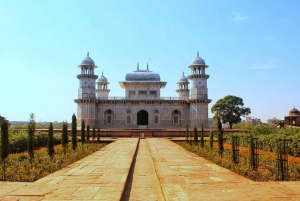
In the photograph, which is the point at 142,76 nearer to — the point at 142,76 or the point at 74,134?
the point at 142,76

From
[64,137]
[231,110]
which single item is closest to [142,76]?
[231,110]

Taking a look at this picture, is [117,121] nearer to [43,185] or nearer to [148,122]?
[148,122]

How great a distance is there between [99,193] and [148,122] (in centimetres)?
2881

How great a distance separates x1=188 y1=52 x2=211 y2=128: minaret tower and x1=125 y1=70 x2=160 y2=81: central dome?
4401 mm

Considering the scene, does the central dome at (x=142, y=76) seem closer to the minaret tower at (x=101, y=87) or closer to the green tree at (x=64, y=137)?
the minaret tower at (x=101, y=87)

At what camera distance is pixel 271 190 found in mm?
5168

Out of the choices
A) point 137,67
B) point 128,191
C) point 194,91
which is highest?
point 137,67

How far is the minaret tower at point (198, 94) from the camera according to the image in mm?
31750

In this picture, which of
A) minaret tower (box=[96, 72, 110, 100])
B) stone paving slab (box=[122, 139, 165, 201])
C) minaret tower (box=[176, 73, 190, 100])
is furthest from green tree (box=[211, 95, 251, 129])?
stone paving slab (box=[122, 139, 165, 201])

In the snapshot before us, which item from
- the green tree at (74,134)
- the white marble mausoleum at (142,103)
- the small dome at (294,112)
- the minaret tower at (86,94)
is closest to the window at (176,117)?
the white marble mausoleum at (142,103)

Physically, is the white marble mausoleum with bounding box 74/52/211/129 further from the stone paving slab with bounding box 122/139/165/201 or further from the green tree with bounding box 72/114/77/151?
the stone paving slab with bounding box 122/139/165/201

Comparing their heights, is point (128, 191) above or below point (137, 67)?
below

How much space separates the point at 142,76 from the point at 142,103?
3280mm

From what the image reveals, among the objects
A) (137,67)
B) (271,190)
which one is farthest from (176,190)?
(137,67)
